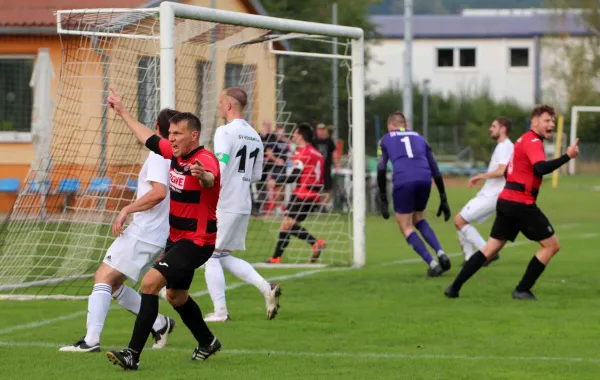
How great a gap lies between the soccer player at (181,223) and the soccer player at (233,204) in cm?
242

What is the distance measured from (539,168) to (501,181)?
401 cm

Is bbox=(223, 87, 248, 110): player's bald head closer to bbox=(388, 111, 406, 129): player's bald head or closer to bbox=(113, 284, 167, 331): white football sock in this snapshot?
bbox=(113, 284, 167, 331): white football sock

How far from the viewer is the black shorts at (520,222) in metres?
11.5

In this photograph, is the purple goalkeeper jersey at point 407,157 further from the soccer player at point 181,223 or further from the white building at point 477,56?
the white building at point 477,56

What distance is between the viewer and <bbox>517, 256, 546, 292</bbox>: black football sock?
38.6 ft

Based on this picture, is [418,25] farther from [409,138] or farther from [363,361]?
[363,361]

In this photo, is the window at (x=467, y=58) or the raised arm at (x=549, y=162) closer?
the raised arm at (x=549, y=162)

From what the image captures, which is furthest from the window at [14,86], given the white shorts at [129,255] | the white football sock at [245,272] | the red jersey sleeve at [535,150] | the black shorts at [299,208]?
the white shorts at [129,255]

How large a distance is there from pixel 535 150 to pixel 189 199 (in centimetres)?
457

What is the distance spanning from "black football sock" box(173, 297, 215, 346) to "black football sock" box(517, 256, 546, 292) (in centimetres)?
453

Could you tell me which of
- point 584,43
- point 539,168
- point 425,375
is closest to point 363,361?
point 425,375

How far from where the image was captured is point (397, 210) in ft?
47.1

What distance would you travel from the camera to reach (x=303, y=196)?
16.3 metres

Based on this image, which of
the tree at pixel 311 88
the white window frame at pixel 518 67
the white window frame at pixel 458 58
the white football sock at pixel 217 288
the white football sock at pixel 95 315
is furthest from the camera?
the white window frame at pixel 458 58
